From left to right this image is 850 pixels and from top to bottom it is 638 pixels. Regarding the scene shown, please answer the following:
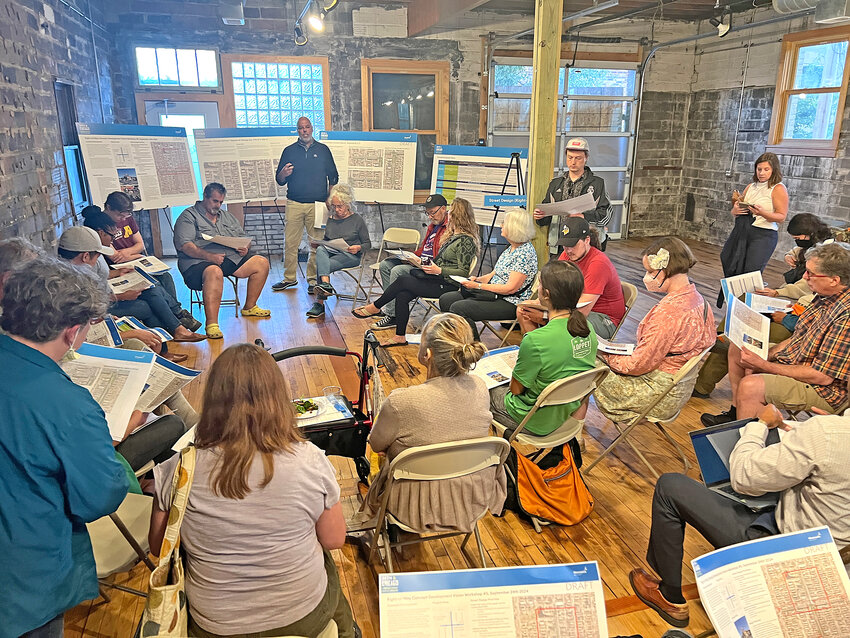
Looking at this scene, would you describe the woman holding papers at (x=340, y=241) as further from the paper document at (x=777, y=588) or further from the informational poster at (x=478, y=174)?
the paper document at (x=777, y=588)

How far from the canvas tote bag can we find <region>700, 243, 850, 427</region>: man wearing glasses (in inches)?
110

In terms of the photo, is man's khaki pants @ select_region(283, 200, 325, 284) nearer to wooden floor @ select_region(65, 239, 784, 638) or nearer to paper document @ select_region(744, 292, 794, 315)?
wooden floor @ select_region(65, 239, 784, 638)

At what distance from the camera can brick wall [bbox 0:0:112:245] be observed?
3998 millimetres

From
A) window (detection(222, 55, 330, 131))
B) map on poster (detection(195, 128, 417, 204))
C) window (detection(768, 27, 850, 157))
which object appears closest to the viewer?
window (detection(768, 27, 850, 157))

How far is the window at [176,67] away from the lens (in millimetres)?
8125

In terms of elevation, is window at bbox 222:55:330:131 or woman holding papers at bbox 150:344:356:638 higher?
window at bbox 222:55:330:131

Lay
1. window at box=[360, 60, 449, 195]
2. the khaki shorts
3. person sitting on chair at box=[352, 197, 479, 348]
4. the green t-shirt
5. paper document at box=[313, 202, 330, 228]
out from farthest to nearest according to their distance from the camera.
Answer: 1. window at box=[360, 60, 449, 195]
2. paper document at box=[313, 202, 330, 228]
3. person sitting on chair at box=[352, 197, 479, 348]
4. the khaki shorts
5. the green t-shirt

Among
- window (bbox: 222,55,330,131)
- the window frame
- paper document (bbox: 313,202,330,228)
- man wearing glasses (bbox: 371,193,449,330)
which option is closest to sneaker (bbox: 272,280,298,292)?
paper document (bbox: 313,202,330,228)

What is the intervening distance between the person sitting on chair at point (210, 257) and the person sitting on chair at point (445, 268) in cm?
152

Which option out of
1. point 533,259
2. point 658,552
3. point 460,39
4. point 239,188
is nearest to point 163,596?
point 658,552

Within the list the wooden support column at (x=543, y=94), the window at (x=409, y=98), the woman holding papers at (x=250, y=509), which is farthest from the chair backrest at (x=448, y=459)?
the window at (x=409, y=98)

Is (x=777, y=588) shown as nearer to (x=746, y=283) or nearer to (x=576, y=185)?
(x=746, y=283)

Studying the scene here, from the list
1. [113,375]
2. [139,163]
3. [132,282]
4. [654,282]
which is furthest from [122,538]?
[139,163]

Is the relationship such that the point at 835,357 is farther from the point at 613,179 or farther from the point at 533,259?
the point at 613,179
